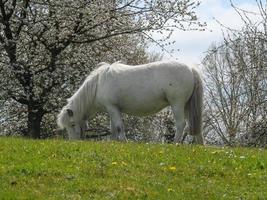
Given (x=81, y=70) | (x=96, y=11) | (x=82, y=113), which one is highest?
(x=96, y=11)

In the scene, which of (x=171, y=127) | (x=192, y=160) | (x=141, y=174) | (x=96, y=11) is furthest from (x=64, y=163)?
(x=171, y=127)

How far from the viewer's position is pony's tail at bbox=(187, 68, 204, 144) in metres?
15.7

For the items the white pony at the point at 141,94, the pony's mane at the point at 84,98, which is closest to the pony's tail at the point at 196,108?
the white pony at the point at 141,94

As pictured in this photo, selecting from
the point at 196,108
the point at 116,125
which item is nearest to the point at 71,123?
the point at 116,125

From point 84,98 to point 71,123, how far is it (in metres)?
0.93

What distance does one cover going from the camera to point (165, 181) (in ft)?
31.0

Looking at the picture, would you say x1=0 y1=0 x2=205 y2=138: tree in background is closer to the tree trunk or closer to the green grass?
the tree trunk

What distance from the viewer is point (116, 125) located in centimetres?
1647

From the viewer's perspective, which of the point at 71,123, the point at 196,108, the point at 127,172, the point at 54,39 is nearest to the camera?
the point at 127,172

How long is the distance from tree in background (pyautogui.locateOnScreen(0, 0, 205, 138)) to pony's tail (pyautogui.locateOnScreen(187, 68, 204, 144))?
33.0 ft

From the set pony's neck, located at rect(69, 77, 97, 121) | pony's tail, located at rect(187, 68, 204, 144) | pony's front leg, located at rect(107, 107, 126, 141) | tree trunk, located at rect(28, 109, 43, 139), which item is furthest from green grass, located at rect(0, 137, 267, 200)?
tree trunk, located at rect(28, 109, 43, 139)

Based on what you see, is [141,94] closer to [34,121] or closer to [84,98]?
[84,98]

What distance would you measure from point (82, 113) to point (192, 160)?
6.90 meters

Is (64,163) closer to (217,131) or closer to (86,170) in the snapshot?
(86,170)
